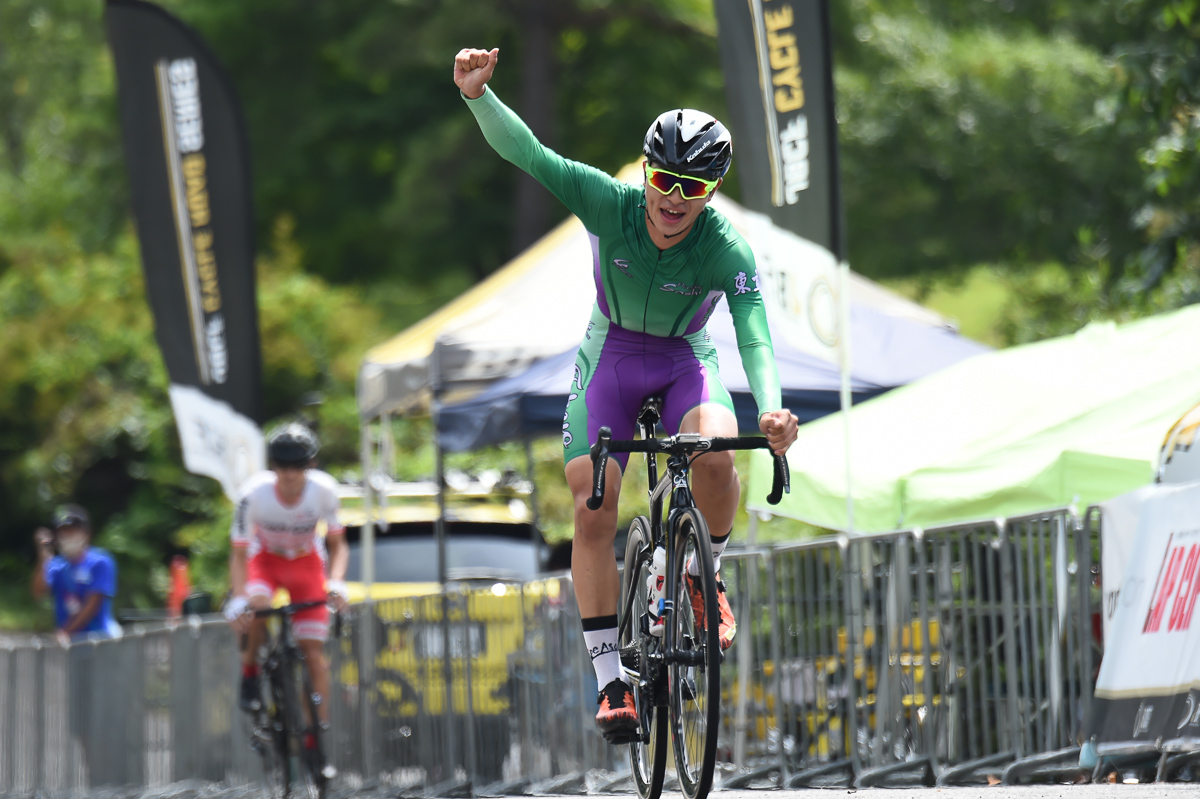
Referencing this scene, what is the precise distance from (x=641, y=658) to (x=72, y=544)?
10307mm

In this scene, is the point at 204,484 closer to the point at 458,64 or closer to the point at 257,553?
the point at 257,553

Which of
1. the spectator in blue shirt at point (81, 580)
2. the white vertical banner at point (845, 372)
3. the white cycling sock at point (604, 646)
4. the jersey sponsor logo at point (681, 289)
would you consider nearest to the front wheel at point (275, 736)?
the white vertical banner at point (845, 372)

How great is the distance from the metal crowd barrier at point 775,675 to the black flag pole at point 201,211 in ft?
8.01

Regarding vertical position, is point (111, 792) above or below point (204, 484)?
below

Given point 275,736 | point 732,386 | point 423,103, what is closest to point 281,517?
point 275,736

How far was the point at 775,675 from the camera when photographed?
856cm

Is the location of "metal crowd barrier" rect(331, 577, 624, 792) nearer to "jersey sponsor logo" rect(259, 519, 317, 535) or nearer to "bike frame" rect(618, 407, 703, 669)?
"jersey sponsor logo" rect(259, 519, 317, 535)

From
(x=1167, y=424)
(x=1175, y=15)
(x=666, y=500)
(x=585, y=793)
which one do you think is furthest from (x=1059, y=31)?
(x=666, y=500)

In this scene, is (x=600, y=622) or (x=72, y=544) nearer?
(x=600, y=622)

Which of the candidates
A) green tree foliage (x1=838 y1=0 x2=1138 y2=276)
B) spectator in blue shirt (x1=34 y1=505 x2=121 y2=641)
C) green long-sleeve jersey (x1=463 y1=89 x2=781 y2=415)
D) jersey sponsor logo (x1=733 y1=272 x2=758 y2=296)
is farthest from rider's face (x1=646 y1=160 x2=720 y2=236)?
green tree foliage (x1=838 y1=0 x2=1138 y2=276)

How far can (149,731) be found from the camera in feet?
42.0

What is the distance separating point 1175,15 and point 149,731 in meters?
9.47

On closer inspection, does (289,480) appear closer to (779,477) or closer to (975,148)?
(779,477)

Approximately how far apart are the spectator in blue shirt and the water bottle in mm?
9899
